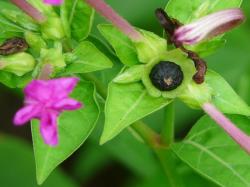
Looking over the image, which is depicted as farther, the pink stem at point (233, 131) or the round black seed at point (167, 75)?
the round black seed at point (167, 75)

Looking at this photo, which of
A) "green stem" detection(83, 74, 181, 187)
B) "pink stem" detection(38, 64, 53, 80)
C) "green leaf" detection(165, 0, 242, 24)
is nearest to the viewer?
"pink stem" detection(38, 64, 53, 80)

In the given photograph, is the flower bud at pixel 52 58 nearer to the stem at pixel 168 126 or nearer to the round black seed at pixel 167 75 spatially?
the round black seed at pixel 167 75

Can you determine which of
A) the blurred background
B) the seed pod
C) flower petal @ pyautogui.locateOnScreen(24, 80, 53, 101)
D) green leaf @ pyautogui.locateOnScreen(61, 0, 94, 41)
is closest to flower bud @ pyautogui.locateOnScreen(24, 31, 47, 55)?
the seed pod

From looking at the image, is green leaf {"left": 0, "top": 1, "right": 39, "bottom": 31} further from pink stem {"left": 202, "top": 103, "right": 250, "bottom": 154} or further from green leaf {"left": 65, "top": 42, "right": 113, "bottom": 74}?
pink stem {"left": 202, "top": 103, "right": 250, "bottom": 154}

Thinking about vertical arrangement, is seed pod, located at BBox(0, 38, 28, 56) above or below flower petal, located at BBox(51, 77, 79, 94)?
below

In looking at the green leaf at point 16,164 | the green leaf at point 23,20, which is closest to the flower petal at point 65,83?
the green leaf at point 23,20

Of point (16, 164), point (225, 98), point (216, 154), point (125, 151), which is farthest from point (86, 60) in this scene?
point (16, 164)
